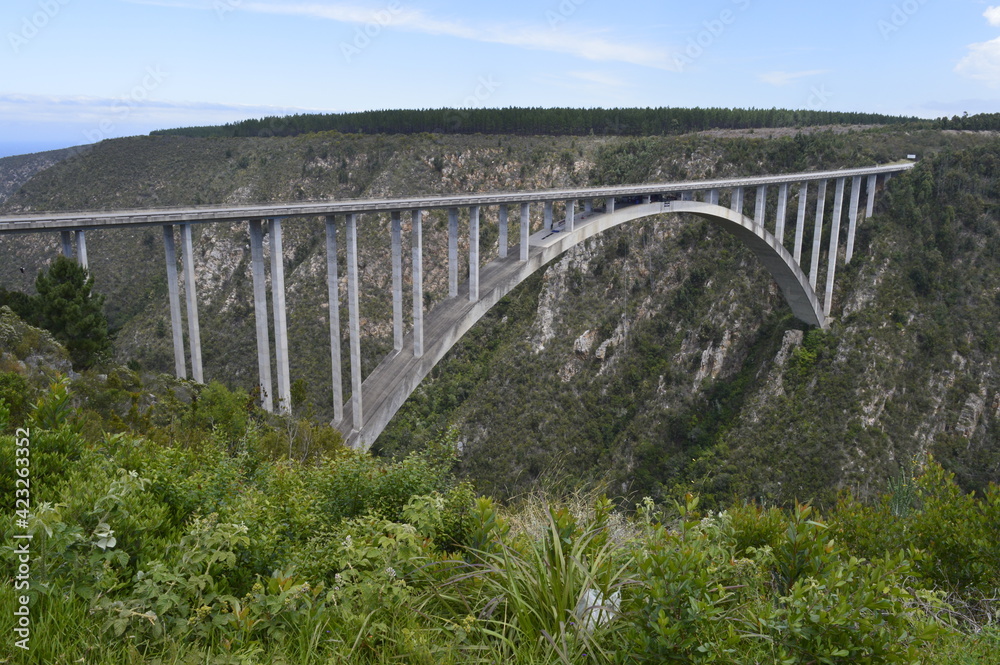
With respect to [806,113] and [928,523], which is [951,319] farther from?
[806,113]

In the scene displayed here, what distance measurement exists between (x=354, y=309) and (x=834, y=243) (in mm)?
31474

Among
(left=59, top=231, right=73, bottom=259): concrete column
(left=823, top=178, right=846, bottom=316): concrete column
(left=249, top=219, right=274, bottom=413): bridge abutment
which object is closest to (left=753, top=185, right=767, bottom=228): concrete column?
(left=823, top=178, right=846, bottom=316): concrete column

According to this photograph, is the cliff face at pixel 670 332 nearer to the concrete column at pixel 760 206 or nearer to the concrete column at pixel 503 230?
the concrete column at pixel 760 206

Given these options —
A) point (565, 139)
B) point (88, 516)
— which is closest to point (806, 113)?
point (565, 139)

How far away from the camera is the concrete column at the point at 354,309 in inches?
794

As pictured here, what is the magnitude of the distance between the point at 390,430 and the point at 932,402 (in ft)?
107

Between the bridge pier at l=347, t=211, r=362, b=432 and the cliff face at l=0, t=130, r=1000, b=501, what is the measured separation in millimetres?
12763

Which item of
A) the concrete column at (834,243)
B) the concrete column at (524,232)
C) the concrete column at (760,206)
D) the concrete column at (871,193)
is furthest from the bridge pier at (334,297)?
the concrete column at (871,193)

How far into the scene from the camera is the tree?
1766 centimetres

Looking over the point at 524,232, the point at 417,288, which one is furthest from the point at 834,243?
the point at 417,288

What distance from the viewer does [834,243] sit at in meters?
38.8

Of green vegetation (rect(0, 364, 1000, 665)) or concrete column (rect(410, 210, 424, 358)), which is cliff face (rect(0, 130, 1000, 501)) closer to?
concrete column (rect(410, 210, 424, 358))

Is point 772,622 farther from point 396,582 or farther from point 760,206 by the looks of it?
point 760,206

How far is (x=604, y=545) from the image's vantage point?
5148 mm
